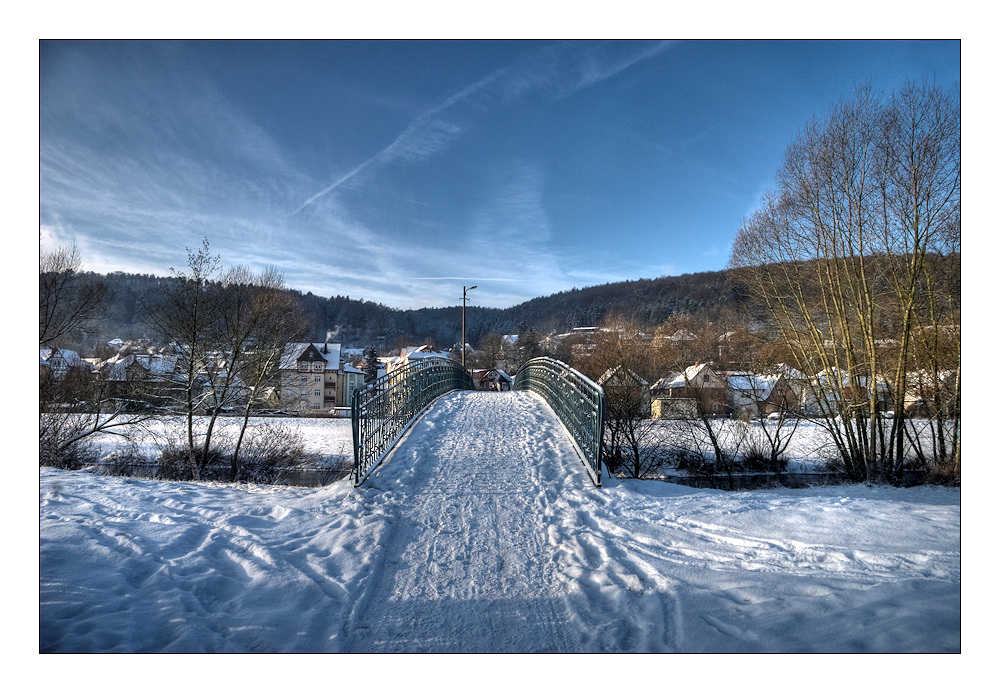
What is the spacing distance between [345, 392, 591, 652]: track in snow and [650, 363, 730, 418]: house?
9.70m

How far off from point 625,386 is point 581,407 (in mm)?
8944

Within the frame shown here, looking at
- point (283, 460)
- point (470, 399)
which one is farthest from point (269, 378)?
point (470, 399)

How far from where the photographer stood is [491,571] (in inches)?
92.6

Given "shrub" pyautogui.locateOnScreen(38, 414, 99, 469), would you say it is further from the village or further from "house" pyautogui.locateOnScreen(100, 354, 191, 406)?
"house" pyautogui.locateOnScreen(100, 354, 191, 406)

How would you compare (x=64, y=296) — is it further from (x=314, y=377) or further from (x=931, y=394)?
(x=314, y=377)

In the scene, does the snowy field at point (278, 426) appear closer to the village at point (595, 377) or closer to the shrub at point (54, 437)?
the village at point (595, 377)

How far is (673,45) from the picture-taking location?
8.29 feet

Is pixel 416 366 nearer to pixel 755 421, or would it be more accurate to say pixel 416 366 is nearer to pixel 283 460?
pixel 283 460

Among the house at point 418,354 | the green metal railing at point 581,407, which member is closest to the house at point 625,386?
the green metal railing at point 581,407

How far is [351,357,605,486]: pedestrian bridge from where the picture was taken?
4.32 m

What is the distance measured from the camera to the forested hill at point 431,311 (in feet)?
12.3

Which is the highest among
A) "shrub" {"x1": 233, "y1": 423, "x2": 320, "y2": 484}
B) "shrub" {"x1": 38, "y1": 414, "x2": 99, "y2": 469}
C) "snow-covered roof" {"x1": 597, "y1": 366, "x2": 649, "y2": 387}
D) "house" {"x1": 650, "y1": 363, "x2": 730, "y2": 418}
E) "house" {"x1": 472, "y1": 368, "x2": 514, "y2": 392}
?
"shrub" {"x1": 38, "y1": 414, "x2": 99, "y2": 469}

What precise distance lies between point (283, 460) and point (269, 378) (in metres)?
3.60

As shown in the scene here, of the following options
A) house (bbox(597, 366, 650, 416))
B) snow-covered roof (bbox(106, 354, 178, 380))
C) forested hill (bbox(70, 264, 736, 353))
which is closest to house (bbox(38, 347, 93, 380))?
forested hill (bbox(70, 264, 736, 353))
